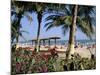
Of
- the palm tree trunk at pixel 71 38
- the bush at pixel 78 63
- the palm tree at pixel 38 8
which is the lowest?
the bush at pixel 78 63

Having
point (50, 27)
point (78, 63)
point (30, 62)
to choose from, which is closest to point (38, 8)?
point (50, 27)

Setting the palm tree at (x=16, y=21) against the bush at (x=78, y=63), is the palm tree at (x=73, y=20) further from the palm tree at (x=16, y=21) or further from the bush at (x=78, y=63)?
the palm tree at (x=16, y=21)

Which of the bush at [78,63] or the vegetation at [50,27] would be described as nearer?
the vegetation at [50,27]

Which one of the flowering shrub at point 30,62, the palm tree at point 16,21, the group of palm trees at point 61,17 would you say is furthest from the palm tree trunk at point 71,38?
the palm tree at point 16,21

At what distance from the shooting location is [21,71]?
175 cm

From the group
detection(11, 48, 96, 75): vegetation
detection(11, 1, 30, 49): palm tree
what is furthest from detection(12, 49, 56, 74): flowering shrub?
detection(11, 1, 30, 49): palm tree

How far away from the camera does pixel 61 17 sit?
1.89 metres

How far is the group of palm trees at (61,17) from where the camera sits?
1751 millimetres

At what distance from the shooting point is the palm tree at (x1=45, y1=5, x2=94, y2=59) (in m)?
1.88

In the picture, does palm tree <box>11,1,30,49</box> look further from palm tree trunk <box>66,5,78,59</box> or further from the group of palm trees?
palm tree trunk <box>66,5,78,59</box>

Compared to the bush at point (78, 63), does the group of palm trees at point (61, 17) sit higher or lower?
higher

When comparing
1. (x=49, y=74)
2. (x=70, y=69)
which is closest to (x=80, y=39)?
(x=70, y=69)

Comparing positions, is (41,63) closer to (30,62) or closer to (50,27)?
(30,62)
